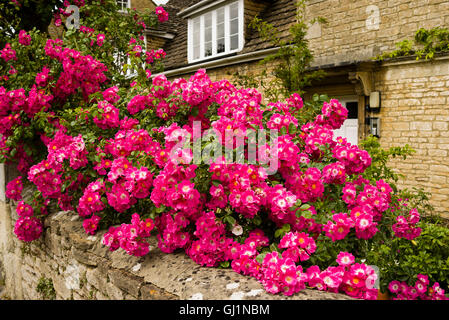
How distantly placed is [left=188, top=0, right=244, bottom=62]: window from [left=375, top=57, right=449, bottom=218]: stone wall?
480cm

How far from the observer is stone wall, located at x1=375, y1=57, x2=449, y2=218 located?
6.62 meters

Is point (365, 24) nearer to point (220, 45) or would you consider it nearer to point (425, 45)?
point (425, 45)

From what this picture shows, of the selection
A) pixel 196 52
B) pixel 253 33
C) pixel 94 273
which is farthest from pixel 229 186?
pixel 196 52

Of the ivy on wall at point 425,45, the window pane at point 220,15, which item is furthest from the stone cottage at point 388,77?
the window pane at point 220,15

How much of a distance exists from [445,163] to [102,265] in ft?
21.3

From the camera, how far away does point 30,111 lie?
11.2 ft

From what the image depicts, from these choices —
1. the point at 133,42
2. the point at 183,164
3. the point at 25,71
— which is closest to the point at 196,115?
the point at 183,164

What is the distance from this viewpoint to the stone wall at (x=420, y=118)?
21.7 feet

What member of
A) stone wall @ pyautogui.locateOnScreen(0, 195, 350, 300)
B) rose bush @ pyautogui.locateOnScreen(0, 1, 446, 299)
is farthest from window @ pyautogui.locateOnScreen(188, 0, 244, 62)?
stone wall @ pyautogui.locateOnScreen(0, 195, 350, 300)

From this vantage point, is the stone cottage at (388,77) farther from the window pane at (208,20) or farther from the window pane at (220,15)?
the window pane at (208,20)

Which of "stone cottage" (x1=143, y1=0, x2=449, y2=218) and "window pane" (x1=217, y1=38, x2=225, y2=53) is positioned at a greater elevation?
"window pane" (x1=217, y1=38, x2=225, y2=53)

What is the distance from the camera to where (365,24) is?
7625 mm

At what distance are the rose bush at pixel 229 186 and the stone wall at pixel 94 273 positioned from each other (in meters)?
0.10

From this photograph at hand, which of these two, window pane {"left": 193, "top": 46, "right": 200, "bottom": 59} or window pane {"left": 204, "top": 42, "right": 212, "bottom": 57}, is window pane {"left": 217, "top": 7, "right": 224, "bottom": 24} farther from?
window pane {"left": 193, "top": 46, "right": 200, "bottom": 59}
